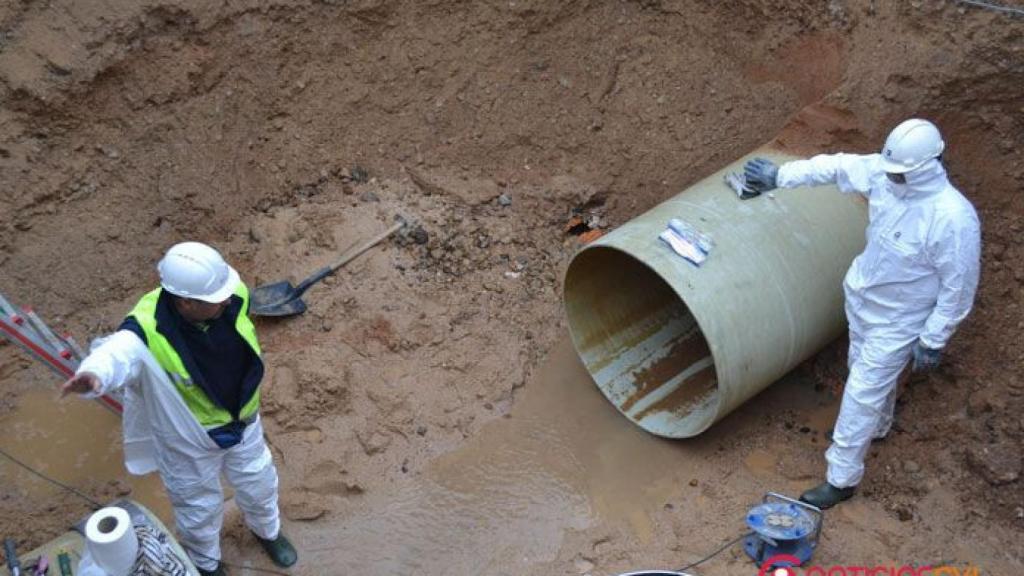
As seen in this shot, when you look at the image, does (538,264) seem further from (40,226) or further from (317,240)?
(40,226)

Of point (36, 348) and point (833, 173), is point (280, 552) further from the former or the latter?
point (833, 173)

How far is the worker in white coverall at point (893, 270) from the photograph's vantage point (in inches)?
163

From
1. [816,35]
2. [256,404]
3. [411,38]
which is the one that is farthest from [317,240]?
[816,35]

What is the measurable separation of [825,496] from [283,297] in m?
3.12

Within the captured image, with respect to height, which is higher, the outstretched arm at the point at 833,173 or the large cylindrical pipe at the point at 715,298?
the outstretched arm at the point at 833,173

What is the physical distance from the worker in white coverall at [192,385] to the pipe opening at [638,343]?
2000 millimetres

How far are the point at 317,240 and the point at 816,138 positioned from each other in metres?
2.97

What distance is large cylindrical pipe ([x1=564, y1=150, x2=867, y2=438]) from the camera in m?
4.80

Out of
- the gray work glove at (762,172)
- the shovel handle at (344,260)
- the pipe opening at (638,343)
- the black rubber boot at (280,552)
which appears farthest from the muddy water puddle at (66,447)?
the gray work glove at (762,172)

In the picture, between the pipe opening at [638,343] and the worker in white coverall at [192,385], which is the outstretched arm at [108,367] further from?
the pipe opening at [638,343]

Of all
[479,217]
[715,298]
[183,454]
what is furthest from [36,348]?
[715,298]

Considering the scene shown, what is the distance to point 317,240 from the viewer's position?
6.01 meters

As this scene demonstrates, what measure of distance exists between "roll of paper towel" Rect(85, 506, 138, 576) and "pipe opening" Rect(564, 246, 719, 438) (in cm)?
276

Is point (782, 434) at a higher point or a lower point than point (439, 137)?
lower
